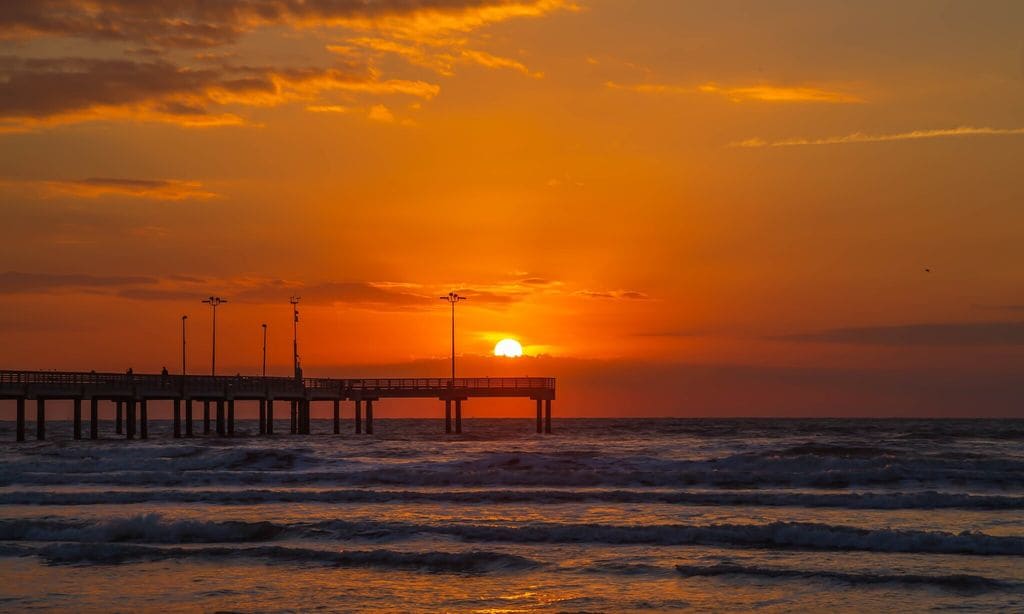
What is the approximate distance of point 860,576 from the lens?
18.8 meters

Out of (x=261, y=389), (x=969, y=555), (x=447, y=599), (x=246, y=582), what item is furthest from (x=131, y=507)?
(x=261, y=389)

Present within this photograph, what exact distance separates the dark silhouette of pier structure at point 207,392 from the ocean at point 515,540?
82.6 feet

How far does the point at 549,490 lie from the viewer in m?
31.9

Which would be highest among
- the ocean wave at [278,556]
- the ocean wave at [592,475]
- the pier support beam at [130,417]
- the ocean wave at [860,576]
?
the pier support beam at [130,417]

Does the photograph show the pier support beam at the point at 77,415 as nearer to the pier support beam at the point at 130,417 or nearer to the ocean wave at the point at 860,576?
the pier support beam at the point at 130,417

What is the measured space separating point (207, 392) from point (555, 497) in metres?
47.6

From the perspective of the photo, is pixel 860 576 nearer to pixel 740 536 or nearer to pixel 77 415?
pixel 740 536

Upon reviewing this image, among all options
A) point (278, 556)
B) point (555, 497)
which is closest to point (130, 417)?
point (555, 497)

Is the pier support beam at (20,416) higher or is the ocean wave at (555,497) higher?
the pier support beam at (20,416)

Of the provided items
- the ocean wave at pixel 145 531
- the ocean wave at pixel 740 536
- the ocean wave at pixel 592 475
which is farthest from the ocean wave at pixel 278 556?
the ocean wave at pixel 592 475

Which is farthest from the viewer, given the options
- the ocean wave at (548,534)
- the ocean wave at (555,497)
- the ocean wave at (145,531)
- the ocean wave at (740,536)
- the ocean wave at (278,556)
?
the ocean wave at (555,497)

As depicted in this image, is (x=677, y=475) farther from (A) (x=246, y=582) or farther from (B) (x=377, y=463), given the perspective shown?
(A) (x=246, y=582)

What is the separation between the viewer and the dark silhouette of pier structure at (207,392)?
62.6m

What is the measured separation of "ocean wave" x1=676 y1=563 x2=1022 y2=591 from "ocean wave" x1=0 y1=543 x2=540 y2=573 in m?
3.05
